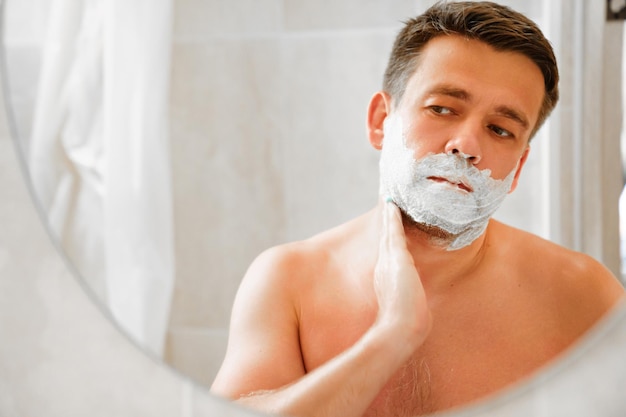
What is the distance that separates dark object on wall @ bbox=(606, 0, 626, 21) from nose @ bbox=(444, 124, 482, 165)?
0.45 feet

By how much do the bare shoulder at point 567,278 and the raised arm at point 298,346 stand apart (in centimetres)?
9

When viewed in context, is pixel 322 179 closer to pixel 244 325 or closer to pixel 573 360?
pixel 244 325

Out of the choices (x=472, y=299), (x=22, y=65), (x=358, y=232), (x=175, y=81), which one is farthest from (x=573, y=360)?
(x=22, y=65)

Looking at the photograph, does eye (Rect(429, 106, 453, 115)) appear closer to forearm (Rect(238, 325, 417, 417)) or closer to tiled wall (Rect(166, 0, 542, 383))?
tiled wall (Rect(166, 0, 542, 383))

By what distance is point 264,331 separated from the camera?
2.15ft

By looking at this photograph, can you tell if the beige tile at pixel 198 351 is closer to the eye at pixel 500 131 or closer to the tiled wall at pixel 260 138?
the tiled wall at pixel 260 138

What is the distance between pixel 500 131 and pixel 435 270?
0.42 ft

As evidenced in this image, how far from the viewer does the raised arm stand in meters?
0.62

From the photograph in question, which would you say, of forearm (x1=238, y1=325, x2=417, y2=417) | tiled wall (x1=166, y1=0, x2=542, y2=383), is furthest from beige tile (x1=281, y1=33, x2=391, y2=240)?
forearm (x1=238, y1=325, x2=417, y2=417)

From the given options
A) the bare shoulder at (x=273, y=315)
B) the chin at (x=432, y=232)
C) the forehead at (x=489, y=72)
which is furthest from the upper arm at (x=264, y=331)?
the forehead at (x=489, y=72)

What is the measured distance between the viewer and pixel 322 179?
64 centimetres

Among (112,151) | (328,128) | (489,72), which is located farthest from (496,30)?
(112,151)

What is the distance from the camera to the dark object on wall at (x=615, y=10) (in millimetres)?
578

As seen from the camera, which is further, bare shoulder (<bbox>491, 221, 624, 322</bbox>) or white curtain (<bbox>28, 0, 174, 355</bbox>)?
white curtain (<bbox>28, 0, 174, 355</bbox>)
